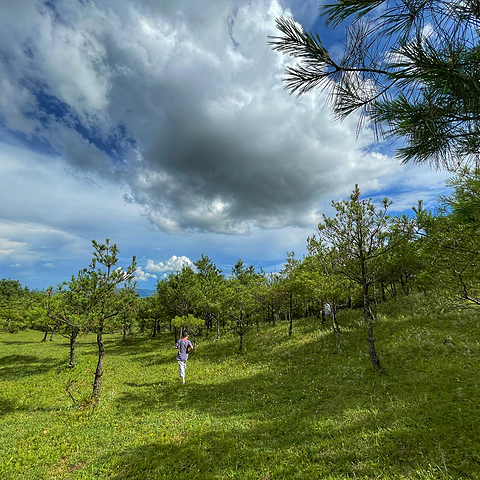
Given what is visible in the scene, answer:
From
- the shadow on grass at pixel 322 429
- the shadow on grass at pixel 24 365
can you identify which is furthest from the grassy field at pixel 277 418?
the shadow on grass at pixel 24 365

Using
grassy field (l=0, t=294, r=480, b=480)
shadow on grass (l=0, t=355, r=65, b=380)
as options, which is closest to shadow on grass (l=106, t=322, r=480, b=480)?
grassy field (l=0, t=294, r=480, b=480)

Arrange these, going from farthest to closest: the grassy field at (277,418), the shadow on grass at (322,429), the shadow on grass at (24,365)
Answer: the shadow on grass at (24,365)
the grassy field at (277,418)
the shadow on grass at (322,429)

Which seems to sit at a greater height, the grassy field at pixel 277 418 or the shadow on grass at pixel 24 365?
the grassy field at pixel 277 418

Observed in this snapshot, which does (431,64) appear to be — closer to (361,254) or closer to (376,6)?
(376,6)

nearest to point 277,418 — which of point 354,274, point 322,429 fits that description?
point 322,429

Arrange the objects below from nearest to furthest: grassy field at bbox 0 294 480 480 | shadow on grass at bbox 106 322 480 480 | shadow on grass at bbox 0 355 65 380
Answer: shadow on grass at bbox 106 322 480 480
grassy field at bbox 0 294 480 480
shadow on grass at bbox 0 355 65 380

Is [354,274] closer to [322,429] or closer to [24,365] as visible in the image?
[322,429]

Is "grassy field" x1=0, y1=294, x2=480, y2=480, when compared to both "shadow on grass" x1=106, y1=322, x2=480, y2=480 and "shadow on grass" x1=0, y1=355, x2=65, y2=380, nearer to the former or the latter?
"shadow on grass" x1=106, y1=322, x2=480, y2=480

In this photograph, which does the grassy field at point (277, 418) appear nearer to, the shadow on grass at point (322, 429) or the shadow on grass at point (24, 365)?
the shadow on grass at point (322, 429)

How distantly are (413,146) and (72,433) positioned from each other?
14.1 metres

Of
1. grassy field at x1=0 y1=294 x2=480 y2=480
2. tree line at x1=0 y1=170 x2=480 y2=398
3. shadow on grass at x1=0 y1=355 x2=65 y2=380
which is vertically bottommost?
shadow on grass at x1=0 y1=355 x2=65 y2=380

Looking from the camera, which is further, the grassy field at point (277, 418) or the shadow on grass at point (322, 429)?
the grassy field at point (277, 418)

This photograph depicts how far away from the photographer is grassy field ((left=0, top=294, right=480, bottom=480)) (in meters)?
5.53

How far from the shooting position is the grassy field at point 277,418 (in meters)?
5.53
